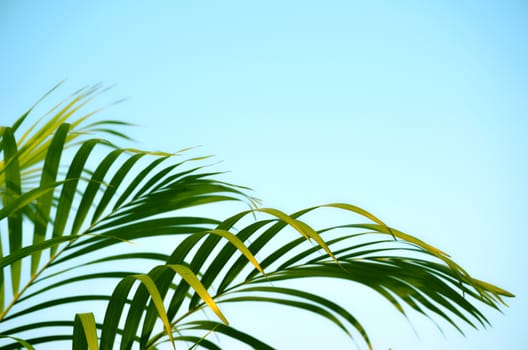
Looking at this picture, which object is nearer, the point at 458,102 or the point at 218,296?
the point at 218,296

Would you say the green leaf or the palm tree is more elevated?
the palm tree

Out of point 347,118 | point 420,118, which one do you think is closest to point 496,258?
point 420,118

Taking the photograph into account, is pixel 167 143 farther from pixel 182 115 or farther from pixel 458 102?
pixel 458 102

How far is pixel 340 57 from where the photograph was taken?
4035 millimetres

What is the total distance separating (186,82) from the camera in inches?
156

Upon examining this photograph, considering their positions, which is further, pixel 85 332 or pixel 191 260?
pixel 191 260


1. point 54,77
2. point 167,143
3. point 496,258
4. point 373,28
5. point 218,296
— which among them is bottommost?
point 218,296

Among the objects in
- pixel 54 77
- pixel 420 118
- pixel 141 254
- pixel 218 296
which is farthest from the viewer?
pixel 420 118

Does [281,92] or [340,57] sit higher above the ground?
[340,57]

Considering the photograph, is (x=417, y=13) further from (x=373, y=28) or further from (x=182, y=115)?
(x=182, y=115)

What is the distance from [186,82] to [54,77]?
0.91 metres

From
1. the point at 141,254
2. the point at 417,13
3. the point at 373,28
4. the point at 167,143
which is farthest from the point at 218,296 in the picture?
the point at 417,13

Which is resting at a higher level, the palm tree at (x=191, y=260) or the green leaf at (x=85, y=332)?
the palm tree at (x=191, y=260)

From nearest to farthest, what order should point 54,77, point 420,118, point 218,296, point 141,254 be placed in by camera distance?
point 218,296
point 141,254
point 54,77
point 420,118
